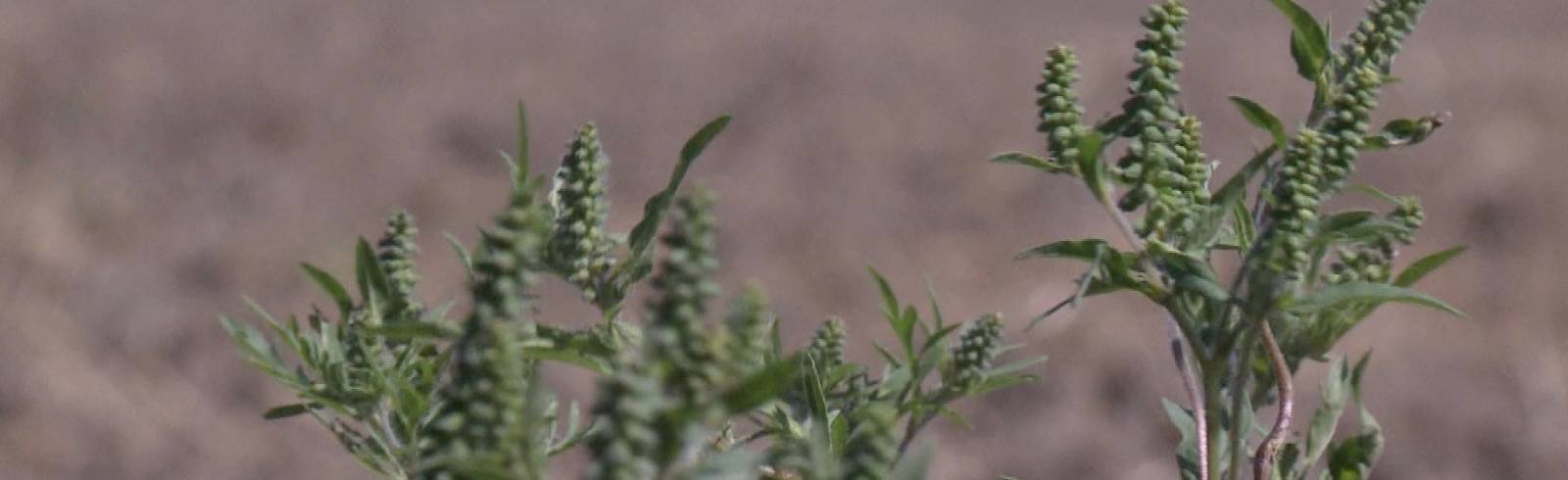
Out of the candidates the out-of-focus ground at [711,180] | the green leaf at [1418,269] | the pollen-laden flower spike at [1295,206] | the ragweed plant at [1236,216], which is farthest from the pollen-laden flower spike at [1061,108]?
the out-of-focus ground at [711,180]

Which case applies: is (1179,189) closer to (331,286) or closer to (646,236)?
(646,236)

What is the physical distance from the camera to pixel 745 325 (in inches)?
22.0

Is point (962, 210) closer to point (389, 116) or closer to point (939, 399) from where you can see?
point (389, 116)

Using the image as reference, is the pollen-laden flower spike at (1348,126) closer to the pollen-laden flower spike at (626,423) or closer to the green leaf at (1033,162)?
the green leaf at (1033,162)

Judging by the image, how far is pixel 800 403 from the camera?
1.09 m

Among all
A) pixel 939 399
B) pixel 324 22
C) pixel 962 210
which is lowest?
pixel 939 399

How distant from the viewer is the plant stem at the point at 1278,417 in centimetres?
101

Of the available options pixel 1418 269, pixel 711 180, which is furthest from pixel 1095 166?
pixel 711 180

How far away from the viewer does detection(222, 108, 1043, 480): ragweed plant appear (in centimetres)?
54

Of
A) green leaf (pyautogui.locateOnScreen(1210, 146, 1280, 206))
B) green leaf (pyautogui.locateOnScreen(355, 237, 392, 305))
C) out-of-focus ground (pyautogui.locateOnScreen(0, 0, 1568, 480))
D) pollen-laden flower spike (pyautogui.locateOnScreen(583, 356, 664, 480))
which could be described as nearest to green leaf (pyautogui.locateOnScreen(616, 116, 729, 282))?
green leaf (pyautogui.locateOnScreen(355, 237, 392, 305))

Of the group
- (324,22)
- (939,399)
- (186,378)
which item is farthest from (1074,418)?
(939,399)

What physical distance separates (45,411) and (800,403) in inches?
221

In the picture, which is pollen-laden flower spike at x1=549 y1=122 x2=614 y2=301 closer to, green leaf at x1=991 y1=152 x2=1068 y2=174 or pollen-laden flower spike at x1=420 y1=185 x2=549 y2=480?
green leaf at x1=991 y1=152 x2=1068 y2=174

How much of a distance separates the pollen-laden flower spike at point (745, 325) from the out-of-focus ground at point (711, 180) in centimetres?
600
